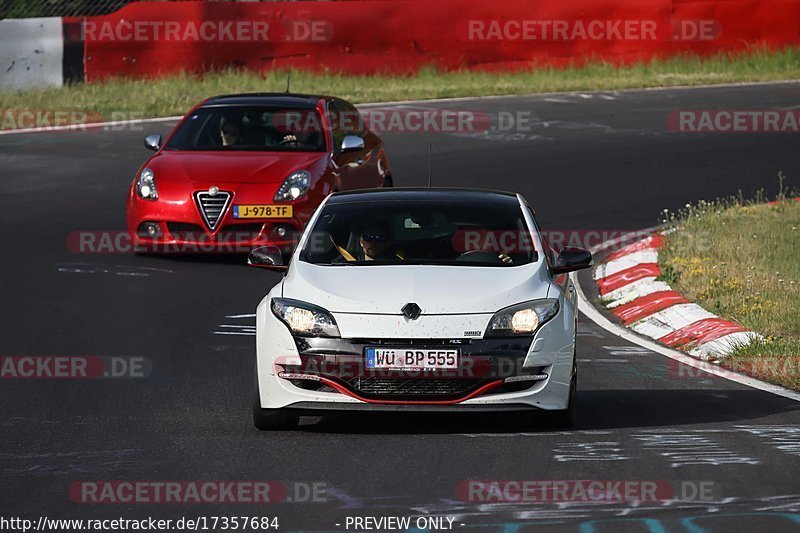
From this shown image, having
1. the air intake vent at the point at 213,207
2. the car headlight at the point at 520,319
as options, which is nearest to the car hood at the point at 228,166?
the air intake vent at the point at 213,207

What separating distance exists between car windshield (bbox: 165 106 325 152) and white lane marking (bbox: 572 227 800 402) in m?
3.28

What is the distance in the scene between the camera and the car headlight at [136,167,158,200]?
1577 centimetres

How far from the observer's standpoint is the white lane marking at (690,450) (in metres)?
8.20

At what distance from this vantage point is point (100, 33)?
26766mm

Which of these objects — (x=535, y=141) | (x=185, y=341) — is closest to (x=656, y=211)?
(x=535, y=141)

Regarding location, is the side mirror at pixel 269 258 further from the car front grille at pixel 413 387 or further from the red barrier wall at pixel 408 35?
the red barrier wall at pixel 408 35

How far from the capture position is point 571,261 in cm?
976

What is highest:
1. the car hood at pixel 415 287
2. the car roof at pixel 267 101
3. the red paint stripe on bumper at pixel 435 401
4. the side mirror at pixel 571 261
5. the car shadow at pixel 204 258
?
the car roof at pixel 267 101

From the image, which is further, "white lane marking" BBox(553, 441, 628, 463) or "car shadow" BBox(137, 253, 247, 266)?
"car shadow" BBox(137, 253, 247, 266)

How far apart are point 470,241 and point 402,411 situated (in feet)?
6.35
